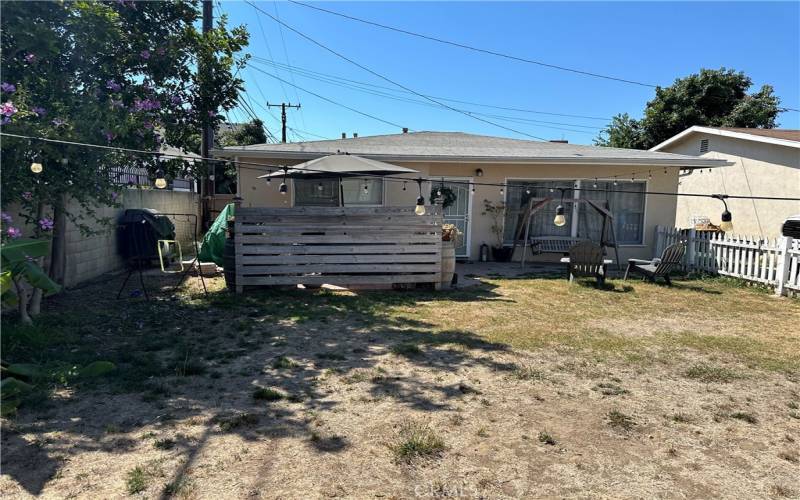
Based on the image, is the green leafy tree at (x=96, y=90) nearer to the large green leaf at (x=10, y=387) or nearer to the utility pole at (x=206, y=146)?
the utility pole at (x=206, y=146)

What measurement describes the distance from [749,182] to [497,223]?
9.57 m

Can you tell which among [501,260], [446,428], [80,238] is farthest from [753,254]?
[80,238]

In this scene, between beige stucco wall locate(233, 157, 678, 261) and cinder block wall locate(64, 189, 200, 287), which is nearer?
cinder block wall locate(64, 189, 200, 287)

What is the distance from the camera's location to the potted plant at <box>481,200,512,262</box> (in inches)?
459

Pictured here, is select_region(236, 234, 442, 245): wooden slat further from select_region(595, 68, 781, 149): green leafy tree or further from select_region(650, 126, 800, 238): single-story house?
select_region(595, 68, 781, 149): green leafy tree

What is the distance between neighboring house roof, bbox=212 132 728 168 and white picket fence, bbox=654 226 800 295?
1.84m

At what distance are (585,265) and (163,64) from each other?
7553 millimetres

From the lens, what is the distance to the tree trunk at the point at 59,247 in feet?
21.2

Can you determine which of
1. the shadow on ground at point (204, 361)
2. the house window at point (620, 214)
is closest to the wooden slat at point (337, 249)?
the shadow on ground at point (204, 361)

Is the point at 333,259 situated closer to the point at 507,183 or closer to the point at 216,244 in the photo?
the point at 216,244

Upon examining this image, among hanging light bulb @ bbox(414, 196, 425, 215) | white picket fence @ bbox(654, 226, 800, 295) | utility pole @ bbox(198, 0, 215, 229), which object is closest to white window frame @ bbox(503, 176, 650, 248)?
white picket fence @ bbox(654, 226, 800, 295)

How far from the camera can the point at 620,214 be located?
1203 centimetres

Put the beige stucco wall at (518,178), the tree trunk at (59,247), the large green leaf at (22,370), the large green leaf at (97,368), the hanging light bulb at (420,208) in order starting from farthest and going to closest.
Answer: the beige stucco wall at (518,178), the hanging light bulb at (420,208), the tree trunk at (59,247), the large green leaf at (97,368), the large green leaf at (22,370)

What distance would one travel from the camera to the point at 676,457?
9.45ft
